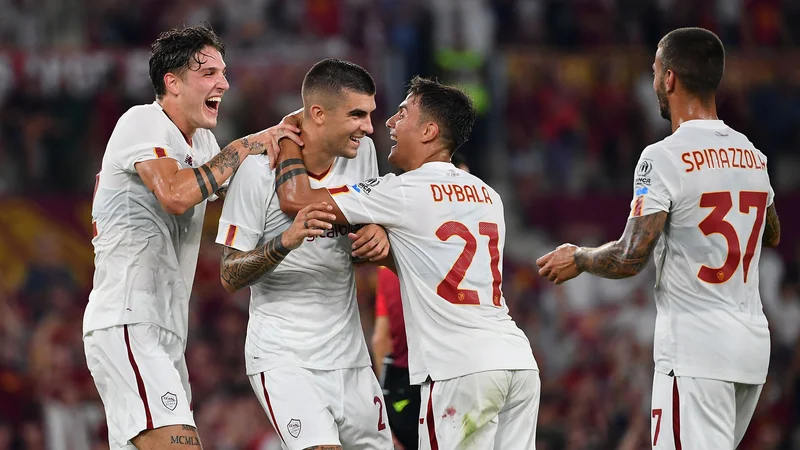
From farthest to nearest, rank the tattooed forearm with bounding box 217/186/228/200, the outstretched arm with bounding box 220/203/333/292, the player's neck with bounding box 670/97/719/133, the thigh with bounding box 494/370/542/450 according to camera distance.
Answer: the tattooed forearm with bounding box 217/186/228/200, the player's neck with bounding box 670/97/719/133, the thigh with bounding box 494/370/542/450, the outstretched arm with bounding box 220/203/333/292

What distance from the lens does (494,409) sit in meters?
5.95

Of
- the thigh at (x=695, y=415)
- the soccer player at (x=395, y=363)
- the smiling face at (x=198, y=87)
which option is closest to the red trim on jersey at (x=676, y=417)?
the thigh at (x=695, y=415)

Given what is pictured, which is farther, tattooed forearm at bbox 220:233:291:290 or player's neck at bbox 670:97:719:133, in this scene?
player's neck at bbox 670:97:719:133

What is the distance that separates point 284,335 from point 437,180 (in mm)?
1145

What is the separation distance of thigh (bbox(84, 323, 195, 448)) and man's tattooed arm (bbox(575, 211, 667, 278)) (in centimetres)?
232

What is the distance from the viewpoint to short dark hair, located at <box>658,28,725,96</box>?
6.24 meters

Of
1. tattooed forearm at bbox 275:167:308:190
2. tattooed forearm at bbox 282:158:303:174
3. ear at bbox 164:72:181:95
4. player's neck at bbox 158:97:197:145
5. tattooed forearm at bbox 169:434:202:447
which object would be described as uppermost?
ear at bbox 164:72:181:95

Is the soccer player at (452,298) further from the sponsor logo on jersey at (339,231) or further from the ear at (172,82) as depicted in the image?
the ear at (172,82)

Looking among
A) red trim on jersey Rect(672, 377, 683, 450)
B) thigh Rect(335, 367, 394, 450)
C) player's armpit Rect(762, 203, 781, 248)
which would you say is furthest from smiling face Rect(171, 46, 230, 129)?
player's armpit Rect(762, 203, 781, 248)

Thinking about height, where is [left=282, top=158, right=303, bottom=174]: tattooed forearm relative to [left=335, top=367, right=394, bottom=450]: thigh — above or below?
above

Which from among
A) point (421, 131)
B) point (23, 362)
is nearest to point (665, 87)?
point (421, 131)

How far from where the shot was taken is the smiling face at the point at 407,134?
6.38 metres

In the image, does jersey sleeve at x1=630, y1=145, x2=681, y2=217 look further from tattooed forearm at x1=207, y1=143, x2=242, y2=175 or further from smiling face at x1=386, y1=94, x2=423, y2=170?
tattooed forearm at x1=207, y1=143, x2=242, y2=175

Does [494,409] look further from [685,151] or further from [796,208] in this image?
[796,208]
